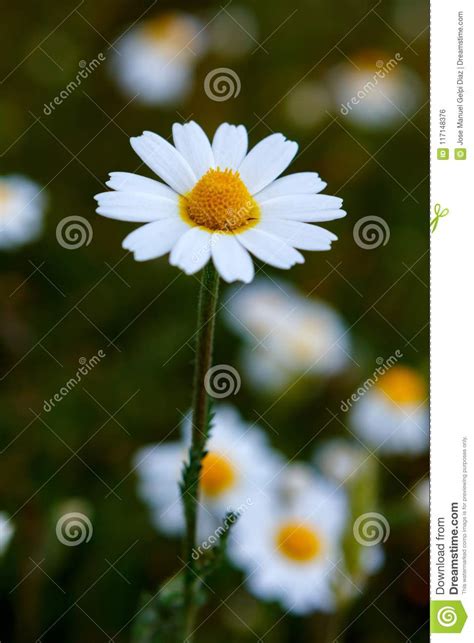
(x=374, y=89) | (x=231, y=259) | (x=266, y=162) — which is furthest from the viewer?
(x=374, y=89)

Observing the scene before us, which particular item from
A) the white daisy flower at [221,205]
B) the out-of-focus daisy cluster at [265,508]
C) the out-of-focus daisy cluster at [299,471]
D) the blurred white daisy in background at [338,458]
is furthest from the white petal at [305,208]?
the blurred white daisy in background at [338,458]

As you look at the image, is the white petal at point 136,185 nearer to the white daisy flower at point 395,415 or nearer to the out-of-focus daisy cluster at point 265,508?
the out-of-focus daisy cluster at point 265,508

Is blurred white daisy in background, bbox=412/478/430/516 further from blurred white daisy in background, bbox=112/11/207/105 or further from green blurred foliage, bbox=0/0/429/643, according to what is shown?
blurred white daisy in background, bbox=112/11/207/105

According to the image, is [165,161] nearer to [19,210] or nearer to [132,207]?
[132,207]

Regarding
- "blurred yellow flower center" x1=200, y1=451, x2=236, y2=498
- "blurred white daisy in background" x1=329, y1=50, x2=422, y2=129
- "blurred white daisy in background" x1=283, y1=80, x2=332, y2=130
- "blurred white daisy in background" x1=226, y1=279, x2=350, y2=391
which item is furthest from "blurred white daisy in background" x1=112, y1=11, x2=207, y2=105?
"blurred yellow flower center" x1=200, y1=451, x2=236, y2=498

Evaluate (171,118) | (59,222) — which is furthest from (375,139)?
(59,222)

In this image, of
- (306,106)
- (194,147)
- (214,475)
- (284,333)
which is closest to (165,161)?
(194,147)
